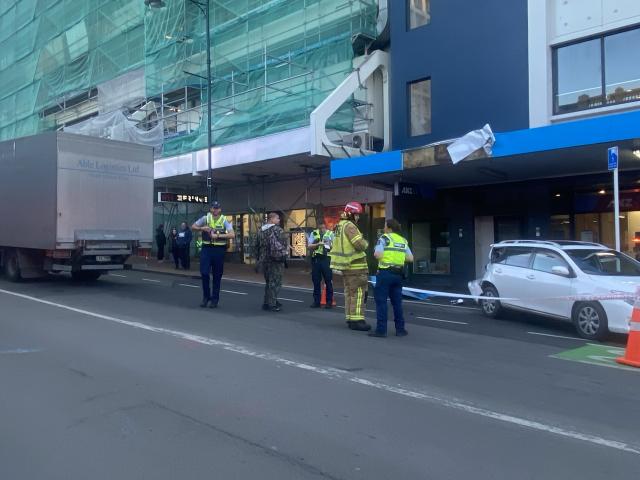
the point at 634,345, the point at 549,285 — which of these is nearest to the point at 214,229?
the point at 549,285

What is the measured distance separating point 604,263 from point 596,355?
2.30 m

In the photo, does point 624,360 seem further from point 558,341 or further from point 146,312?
point 146,312

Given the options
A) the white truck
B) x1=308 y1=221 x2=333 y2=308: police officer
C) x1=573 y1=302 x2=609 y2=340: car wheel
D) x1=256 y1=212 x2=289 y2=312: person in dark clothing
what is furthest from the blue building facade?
the white truck

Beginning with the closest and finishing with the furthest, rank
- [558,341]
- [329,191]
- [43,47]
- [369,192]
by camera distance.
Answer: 1. [558,341]
2. [369,192]
3. [329,191]
4. [43,47]

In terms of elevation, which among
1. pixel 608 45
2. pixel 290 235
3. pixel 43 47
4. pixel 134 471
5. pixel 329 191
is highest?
pixel 43 47

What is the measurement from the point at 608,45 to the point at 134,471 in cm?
1466

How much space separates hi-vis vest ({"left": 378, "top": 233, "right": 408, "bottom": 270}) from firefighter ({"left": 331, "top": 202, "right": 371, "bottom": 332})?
42 cm

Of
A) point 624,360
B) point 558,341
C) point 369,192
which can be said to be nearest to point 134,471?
point 624,360

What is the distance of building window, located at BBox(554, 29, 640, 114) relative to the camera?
14062mm

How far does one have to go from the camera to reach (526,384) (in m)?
6.32

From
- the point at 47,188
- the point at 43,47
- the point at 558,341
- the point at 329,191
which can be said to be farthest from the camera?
the point at 43,47

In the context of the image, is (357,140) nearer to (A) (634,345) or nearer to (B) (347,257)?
(B) (347,257)

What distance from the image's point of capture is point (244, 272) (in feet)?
71.7

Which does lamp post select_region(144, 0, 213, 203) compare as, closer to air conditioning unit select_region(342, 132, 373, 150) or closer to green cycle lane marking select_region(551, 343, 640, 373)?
air conditioning unit select_region(342, 132, 373, 150)
